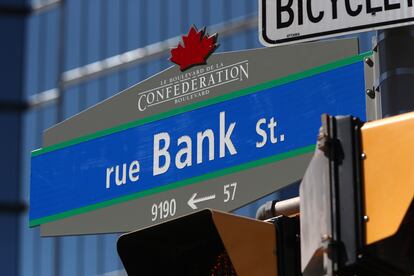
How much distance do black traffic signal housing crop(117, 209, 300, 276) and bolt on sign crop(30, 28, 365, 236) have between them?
838 millimetres

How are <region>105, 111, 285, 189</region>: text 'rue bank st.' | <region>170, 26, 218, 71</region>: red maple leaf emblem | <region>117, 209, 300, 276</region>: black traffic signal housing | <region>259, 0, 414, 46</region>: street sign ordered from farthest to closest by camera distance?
<region>170, 26, 218, 71</region>: red maple leaf emblem
<region>105, 111, 285, 189</region>: text 'rue bank st.'
<region>259, 0, 414, 46</region>: street sign
<region>117, 209, 300, 276</region>: black traffic signal housing

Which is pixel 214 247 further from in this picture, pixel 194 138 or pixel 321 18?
pixel 194 138

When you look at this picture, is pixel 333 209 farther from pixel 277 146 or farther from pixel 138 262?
pixel 277 146

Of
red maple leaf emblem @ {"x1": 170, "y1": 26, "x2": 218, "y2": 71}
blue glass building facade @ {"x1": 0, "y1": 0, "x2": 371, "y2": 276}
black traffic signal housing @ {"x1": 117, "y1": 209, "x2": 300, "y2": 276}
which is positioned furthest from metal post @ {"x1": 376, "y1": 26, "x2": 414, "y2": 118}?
blue glass building facade @ {"x1": 0, "y1": 0, "x2": 371, "y2": 276}

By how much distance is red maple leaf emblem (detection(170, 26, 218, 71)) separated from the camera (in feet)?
15.3

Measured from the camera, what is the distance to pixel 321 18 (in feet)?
10.7

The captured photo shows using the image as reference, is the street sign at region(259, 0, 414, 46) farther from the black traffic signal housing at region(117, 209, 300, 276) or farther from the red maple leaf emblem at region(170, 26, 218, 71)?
the red maple leaf emblem at region(170, 26, 218, 71)

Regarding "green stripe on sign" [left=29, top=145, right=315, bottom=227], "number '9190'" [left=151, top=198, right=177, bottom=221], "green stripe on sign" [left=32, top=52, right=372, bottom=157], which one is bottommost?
"number '9190'" [left=151, top=198, right=177, bottom=221]

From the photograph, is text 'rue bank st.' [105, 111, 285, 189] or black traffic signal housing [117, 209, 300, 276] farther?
text 'rue bank st.' [105, 111, 285, 189]

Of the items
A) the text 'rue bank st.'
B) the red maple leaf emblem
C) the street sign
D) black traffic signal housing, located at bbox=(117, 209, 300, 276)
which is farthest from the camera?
the red maple leaf emblem

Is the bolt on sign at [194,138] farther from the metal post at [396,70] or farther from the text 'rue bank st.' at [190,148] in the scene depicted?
the metal post at [396,70]

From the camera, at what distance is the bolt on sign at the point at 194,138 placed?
163 inches

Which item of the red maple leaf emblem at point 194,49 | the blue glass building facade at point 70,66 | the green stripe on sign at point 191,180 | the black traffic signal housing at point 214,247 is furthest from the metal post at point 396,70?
the blue glass building facade at point 70,66

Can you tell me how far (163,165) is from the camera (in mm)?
4430
